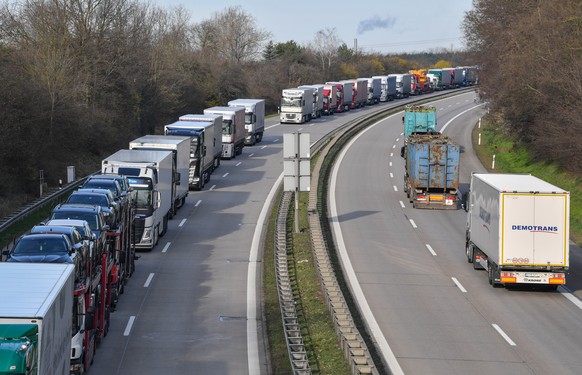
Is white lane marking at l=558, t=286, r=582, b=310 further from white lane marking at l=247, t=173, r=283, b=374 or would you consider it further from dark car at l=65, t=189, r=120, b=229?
dark car at l=65, t=189, r=120, b=229

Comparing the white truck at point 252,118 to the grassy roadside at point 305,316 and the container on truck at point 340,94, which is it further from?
the grassy roadside at point 305,316

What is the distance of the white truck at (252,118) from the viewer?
68.5 metres

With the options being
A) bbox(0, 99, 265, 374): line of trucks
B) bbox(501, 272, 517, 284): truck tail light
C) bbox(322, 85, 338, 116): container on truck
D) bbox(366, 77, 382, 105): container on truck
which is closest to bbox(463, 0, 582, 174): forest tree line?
bbox(0, 99, 265, 374): line of trucks

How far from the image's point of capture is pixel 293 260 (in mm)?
31797

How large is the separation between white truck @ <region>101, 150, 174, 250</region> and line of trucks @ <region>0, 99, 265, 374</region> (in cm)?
3

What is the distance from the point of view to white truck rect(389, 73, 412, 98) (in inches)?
4742

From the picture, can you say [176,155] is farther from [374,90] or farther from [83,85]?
[374,90]

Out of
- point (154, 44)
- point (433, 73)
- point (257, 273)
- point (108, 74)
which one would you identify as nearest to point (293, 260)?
point (257, 273)

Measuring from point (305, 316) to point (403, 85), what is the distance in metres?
99.3

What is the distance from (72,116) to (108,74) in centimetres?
1154

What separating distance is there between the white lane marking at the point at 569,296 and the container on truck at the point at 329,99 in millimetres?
69913

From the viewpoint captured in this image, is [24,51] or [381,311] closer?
[381,311]

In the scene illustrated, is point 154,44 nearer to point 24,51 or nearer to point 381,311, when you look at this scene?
point 24,51

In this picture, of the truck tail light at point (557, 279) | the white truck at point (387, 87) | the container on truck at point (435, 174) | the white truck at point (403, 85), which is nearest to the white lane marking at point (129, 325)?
the truck tail light at point (557, 279)
